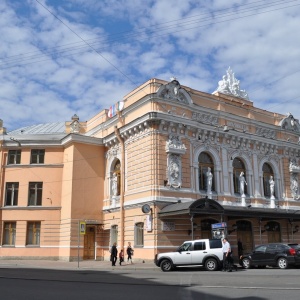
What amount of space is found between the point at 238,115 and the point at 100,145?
11791mm

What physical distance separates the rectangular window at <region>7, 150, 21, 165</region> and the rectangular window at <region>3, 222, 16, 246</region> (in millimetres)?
5152

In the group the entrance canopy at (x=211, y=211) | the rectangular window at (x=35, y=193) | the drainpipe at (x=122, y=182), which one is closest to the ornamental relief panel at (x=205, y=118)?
the drainpipe at (x=122, y=182)

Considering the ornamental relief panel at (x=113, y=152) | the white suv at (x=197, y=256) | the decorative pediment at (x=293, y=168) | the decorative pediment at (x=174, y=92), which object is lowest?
the white suv at (x=197, y=256)

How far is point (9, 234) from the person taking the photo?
31688 millimetres

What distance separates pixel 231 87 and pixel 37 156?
1797cm

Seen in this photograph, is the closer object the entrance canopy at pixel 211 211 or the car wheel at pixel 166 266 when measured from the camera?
the car wheel at pixel 166 266

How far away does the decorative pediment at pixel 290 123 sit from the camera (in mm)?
35312

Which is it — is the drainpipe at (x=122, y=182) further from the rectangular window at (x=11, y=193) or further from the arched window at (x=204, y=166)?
the rectangular window at (x=11, y=193)

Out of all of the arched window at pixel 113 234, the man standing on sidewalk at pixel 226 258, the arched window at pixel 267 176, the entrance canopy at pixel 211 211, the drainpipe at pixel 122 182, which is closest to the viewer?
the man standing on sidewalk at pixel 226 258

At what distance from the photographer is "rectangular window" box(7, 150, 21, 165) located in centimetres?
3322

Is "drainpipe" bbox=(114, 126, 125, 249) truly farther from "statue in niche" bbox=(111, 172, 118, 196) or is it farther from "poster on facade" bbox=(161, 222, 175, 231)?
"poster on facade" bbox=(161, 222, 175, 231)

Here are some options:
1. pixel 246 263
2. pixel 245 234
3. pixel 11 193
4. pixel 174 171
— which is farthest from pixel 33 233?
pixel 246 263

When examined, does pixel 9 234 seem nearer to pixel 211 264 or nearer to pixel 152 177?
pixel 152 177

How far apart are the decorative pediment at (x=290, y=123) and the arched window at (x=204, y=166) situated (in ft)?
31.2
